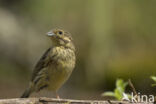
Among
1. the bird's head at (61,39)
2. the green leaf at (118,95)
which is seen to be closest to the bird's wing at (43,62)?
the bird's head at (61,39)

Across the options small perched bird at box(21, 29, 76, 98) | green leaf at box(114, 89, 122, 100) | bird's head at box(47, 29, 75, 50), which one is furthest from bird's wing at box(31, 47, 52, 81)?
green leaf at box(114, 89, 122, 100)

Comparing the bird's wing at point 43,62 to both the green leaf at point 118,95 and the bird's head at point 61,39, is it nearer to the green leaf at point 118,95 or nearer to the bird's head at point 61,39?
the bird's head at point 61,39

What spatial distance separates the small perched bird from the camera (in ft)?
23.7

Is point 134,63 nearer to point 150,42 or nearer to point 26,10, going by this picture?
point 150,42

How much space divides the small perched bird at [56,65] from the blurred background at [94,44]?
5457 millimetres

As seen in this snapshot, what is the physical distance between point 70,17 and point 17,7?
1.81 meters

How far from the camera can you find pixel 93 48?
14039 mm

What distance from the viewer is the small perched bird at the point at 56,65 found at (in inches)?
284

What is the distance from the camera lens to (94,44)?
14.0 m

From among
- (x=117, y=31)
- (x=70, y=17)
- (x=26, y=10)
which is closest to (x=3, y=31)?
(x=26, y=10)

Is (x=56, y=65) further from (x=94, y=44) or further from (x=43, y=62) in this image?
(x=94, y=44)

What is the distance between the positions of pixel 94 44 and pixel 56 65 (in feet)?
22.3

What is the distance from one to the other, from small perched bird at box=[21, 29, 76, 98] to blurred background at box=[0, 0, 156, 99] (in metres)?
5.46

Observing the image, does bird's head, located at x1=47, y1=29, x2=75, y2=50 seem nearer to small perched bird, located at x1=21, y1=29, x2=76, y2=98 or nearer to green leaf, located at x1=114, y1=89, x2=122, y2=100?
small perched bird, located at x1=21, y1=29, x2=76, y2=98
